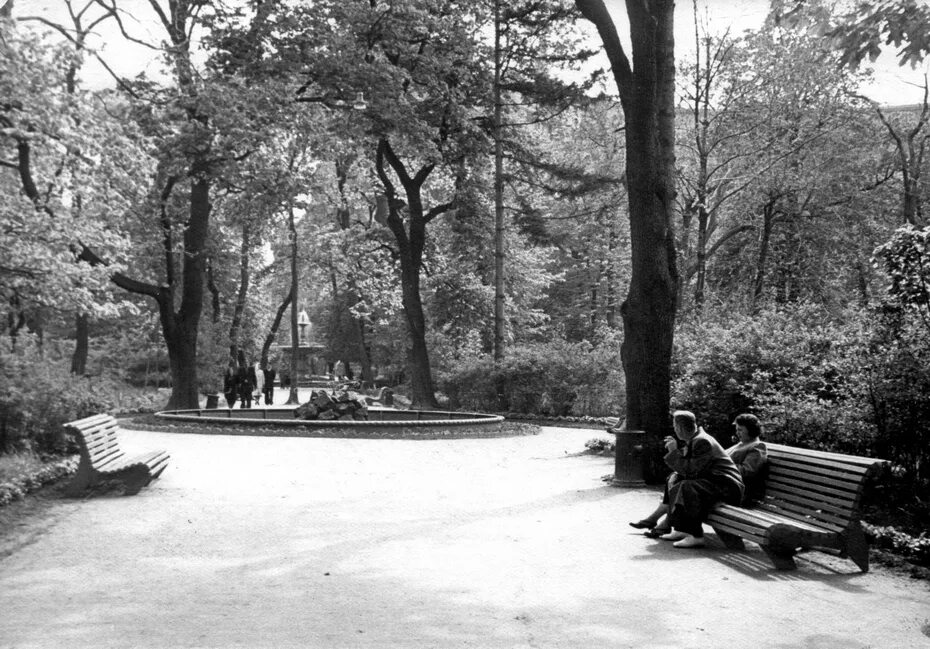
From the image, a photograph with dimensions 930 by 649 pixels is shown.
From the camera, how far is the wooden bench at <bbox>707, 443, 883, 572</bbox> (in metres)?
7.14

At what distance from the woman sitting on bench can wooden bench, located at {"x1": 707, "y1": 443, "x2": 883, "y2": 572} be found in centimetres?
16

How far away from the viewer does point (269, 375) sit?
42.0 metres

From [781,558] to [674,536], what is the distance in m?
1.37

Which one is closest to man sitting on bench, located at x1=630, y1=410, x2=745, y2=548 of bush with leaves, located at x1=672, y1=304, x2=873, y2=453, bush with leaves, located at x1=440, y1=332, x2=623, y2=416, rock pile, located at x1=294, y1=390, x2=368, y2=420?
bush with leaves, located at x1=672, y1=304, x2=873, y2=453

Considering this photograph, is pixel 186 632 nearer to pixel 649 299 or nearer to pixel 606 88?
pixel 649 299

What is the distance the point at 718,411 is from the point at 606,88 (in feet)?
60.9

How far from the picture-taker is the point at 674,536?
8.59 m

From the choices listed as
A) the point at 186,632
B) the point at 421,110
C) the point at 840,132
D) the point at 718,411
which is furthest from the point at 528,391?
the point at 186,632

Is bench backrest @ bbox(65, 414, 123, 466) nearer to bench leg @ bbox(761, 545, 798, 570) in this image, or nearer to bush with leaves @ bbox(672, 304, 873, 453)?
bench leg @ bbox(761, 545, 798, 570)

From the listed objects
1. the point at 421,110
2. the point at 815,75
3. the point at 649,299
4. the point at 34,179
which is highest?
the point at 815,75

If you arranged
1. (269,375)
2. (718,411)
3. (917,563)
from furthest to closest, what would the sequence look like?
(269,375), (718,411), (917,563)

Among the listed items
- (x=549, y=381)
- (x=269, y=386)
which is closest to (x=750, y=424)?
(x=549, y=381)

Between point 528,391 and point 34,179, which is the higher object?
point 34,179

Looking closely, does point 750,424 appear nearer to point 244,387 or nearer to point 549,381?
point 549,381
